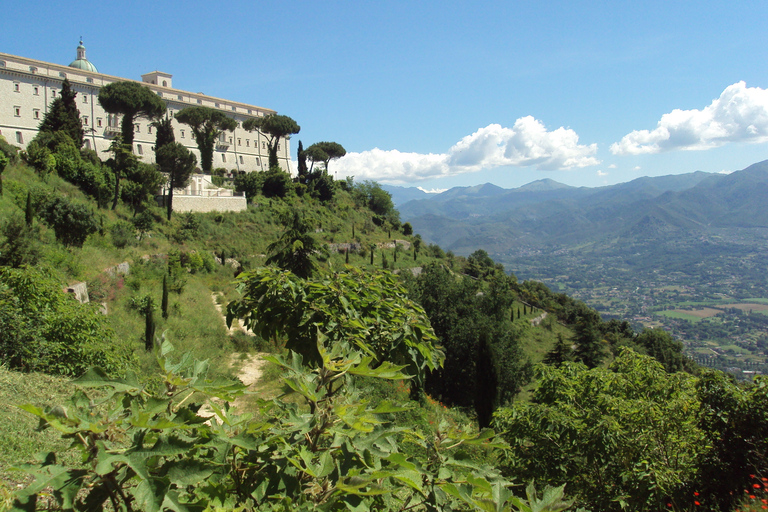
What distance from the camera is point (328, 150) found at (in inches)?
2247

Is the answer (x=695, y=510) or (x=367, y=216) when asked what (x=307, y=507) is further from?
(x=367, y=216)

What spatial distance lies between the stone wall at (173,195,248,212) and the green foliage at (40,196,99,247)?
16372 millimetres

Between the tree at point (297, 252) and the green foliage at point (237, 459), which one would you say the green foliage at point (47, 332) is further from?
the green foliage at point (237, 459)

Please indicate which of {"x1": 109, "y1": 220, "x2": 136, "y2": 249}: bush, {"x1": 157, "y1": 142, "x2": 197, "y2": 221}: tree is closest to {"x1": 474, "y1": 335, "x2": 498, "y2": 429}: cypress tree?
{"x1": 109, "y1": 220, "x2": 136, "y2": 249}: bush

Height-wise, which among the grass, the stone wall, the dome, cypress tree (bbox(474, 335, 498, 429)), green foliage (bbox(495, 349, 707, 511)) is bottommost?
cypress tree (bbox(474, 335, 498, 429))

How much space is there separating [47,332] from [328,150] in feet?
171

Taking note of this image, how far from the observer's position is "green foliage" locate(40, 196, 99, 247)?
15.6 meters

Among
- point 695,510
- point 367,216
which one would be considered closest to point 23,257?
point 695,510

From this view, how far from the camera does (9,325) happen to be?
7.00m

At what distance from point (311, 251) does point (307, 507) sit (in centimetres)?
729

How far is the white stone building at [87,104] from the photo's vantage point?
35.8 m

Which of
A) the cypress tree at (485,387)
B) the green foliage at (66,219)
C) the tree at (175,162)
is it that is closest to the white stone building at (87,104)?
the tree at (175,162)

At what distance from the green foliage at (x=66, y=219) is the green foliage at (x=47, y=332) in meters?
8.82

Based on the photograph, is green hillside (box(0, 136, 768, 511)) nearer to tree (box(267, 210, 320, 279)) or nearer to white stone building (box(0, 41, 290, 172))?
tree (box(267, 210, 320, 279))
